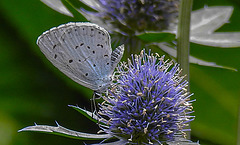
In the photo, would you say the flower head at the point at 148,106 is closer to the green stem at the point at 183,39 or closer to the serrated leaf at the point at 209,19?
the green stem at the point at 183,39

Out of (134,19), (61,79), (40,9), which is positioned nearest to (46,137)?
(61,79)

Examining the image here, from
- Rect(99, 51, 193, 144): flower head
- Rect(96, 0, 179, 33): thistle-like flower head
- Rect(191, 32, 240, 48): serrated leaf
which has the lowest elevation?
Rect(99, 51, 193, 144): flower head

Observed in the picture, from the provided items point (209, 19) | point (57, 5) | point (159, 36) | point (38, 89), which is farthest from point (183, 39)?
point (38, 89)

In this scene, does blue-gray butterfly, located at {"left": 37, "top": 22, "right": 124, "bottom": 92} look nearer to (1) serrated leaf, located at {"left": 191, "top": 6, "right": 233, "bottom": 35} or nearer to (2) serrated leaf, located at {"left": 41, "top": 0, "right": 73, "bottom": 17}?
(2) serrated leaf, located at {"left": 41, "top": 0, "right": 73, "bottom": 17}

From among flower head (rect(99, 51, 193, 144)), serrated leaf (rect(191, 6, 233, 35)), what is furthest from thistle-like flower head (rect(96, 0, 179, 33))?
flower head (rect(99, 51, 193, 144))

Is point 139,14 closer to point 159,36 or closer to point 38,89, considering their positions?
point 159,36

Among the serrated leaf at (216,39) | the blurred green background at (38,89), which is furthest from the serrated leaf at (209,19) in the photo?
the blurred green background at (38,89)
